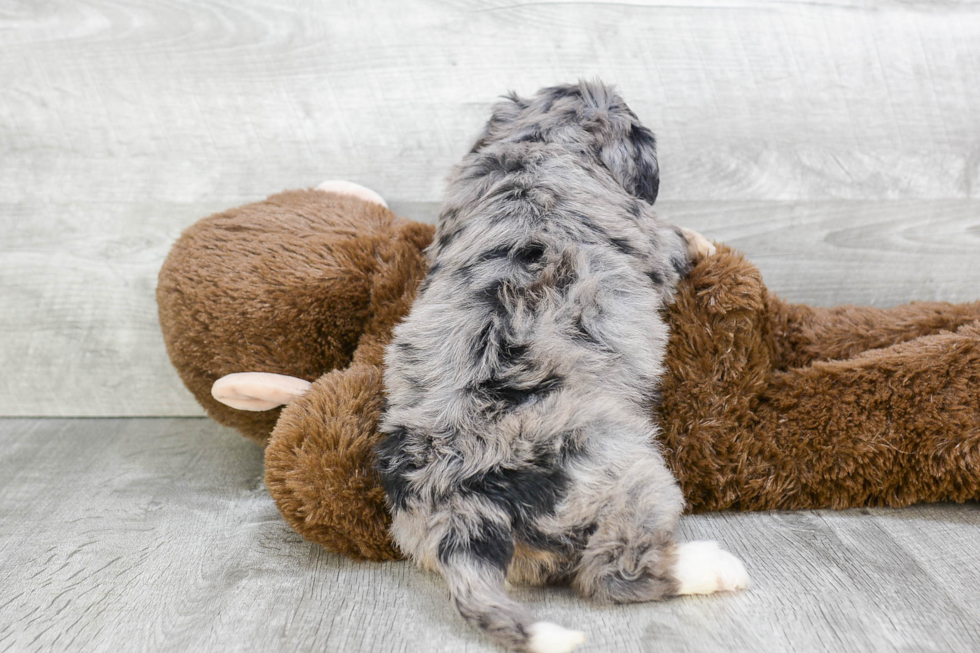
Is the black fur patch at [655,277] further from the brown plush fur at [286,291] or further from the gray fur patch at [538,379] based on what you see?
the brown plush fur at [286,291]

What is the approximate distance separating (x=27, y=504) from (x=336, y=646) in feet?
2.61

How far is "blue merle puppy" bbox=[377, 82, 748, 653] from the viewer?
102cm

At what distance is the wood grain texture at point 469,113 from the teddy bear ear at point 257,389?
0.53 m

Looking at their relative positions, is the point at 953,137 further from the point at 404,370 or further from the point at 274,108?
the point at 274,108

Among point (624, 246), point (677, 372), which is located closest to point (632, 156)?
point (624, 246)

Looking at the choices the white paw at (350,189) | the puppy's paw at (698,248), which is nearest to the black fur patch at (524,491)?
the puppy's paw at (698,248)

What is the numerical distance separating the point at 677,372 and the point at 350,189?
31.8 inches

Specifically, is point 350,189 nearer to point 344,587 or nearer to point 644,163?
point 644,163

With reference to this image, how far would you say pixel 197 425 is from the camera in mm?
1823

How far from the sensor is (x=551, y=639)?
92 cm

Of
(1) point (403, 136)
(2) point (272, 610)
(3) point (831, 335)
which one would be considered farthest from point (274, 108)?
(3) point (831, 335)

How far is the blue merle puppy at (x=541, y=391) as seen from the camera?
3.35ft

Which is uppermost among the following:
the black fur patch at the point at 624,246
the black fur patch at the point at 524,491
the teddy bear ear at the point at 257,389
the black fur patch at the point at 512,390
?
the black fur patch at the point at 624,246

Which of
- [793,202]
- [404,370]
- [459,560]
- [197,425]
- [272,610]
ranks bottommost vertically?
[197,425]
